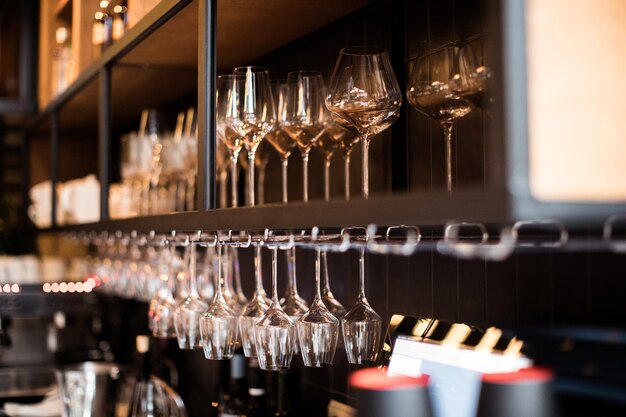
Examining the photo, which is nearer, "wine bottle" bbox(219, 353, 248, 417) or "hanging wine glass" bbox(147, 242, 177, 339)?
"hanging wine glass" bbox(147, 242, 177, 339)

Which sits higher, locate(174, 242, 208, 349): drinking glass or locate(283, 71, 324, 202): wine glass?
locate(283, 71, 324, 202): wine glass

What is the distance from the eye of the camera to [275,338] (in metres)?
1.40

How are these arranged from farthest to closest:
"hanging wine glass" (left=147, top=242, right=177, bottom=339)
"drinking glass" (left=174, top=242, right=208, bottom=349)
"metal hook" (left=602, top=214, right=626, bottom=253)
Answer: "hanging wine glass" (left=147, top=242, right=177, bottom=339), "drinking glass" (left=174, top=242, right=208, bottom=349), "metal hook" (left=602, top=214, right=626, bottom=253)

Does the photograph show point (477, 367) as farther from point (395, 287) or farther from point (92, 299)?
point (92, 299)

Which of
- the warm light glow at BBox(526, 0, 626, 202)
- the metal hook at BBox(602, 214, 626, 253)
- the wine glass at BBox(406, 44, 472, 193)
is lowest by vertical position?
the metal hook at BBox(602, 214, 626, 253)

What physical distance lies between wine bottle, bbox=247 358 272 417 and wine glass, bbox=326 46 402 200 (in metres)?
0.91

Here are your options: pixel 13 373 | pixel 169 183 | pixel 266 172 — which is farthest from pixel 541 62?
pixel 13 373

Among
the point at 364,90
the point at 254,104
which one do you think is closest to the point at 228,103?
the point at 254,104

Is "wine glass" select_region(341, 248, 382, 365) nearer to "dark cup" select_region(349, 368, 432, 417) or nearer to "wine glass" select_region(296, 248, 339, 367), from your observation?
"wine glass" select_region(296, 248, 339, 367)

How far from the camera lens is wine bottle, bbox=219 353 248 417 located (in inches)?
85.7

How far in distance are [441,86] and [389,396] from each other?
0.45m

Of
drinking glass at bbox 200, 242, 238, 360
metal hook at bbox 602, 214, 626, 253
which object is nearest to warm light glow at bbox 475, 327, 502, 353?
drinking glass at bbox 200, 242, 238, 360

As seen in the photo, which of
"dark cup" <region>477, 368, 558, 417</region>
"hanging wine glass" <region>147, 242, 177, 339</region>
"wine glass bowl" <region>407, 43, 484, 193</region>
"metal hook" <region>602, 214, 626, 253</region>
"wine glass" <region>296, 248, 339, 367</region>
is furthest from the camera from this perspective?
"hanging wine glass" <region>147, 242, 177, 339</region>

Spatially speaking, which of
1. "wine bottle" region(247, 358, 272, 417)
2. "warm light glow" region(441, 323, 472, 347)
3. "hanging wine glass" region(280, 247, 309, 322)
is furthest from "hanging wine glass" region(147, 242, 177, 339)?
"warm light glow" region(441, 323, 472, 347)
